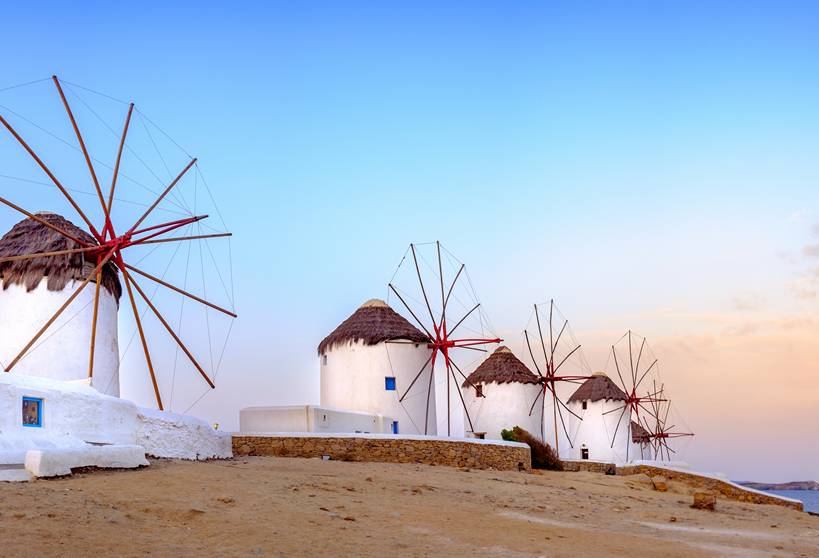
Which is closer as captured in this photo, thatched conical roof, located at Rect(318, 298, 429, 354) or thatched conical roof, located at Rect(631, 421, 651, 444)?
thatched conical roof, located at Rect(318, 298, 429, 354)

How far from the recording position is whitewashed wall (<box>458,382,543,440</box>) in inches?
1508

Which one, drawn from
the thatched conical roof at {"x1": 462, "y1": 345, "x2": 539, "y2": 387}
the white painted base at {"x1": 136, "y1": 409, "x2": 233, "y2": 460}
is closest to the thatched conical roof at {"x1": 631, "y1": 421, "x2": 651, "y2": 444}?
the thatched conical roof at {"x1": 462, "y1": 345, "x2": 539, "y2": 387}

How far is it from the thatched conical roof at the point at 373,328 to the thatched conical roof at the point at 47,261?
35.9 ft

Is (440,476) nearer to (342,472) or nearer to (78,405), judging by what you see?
(342,472)

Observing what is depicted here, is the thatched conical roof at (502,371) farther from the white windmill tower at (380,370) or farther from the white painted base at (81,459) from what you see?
the white painted base at (81,459)

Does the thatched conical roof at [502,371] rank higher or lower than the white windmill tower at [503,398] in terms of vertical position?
higher

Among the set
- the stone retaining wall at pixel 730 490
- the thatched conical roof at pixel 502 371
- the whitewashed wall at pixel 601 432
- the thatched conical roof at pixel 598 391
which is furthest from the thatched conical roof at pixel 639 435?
the stone retaining wall at pixel 730 490

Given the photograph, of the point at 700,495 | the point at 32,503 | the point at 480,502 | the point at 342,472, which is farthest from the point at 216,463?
the point at 700,495

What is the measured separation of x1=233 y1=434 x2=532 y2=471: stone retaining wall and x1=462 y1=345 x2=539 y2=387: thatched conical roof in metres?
13.3

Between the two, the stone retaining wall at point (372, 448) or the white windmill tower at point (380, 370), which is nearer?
the stone retaining wall at point (372, 448)

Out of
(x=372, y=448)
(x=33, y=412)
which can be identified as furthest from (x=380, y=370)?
(x=33, y=412)

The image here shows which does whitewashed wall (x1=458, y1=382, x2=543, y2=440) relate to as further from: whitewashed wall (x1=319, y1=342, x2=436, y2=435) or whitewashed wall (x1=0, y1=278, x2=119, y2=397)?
whitewashed wall (x1=0, y1=278, x2=119, y2=397)

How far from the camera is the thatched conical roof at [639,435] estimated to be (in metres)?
51.4

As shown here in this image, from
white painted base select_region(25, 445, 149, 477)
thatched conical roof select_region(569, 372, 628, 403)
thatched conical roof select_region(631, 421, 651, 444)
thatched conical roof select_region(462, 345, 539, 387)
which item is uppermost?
thatched conical roof select_region(462, 345, 539, 387)
